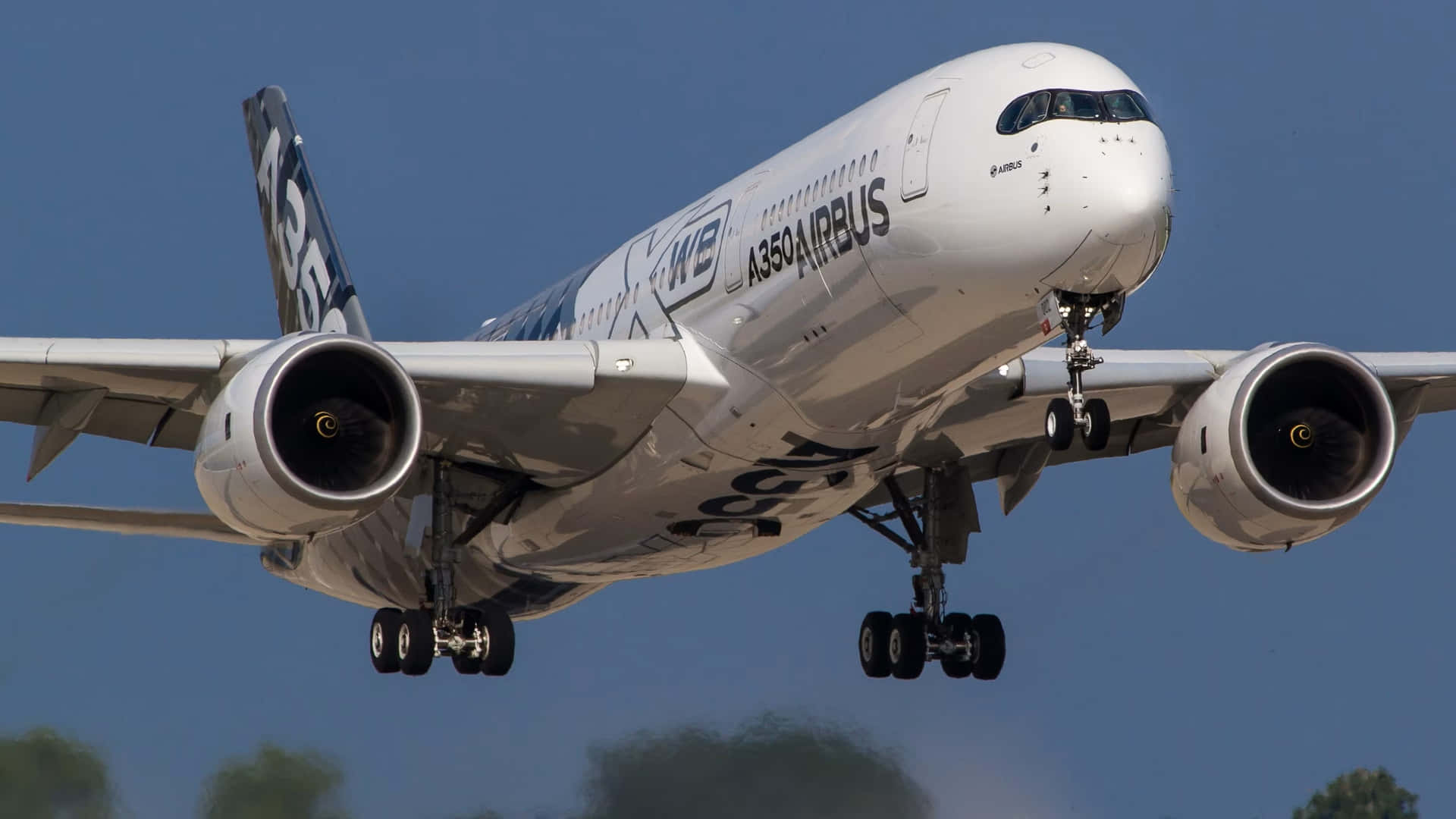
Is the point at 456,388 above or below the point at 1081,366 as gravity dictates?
above

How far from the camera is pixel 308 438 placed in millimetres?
19109

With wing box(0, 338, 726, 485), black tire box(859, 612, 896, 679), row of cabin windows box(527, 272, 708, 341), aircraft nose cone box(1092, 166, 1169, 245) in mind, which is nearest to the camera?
aircraft nose cone box(1092, 166, 1169, 245)

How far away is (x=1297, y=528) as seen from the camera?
20844mm

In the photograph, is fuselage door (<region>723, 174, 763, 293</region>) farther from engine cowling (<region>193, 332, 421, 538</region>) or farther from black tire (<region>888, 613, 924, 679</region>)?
black tire (<region>888, 613, 924, 679</region>)

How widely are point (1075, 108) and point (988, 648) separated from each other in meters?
9.25

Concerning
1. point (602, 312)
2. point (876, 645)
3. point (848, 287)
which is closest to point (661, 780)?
point (876, 645)

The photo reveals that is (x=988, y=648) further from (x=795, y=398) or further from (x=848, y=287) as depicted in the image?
(x=848, y=287)

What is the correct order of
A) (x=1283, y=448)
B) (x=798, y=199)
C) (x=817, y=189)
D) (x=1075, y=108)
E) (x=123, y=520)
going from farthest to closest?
(x=123, y=520) → (x=1283, y=448) → (x=798, y=199) → (x=817, y=189) → (x=1075, y=108)

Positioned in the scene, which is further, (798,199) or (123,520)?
(123,520)

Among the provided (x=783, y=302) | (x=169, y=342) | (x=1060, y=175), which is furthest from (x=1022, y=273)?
(x=169, y=342)

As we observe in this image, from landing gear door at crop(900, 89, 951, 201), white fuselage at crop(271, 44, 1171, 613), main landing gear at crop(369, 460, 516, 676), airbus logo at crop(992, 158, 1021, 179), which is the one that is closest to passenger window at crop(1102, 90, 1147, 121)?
white fuselage at crop(271, 44, 1171, 613)

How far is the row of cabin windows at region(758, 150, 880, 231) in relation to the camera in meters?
18.1

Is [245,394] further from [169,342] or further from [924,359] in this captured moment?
[924,359]

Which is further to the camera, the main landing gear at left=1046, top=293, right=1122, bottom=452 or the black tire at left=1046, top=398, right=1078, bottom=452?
the black tire at left=1046, top=398, right=1078, bottom=452
